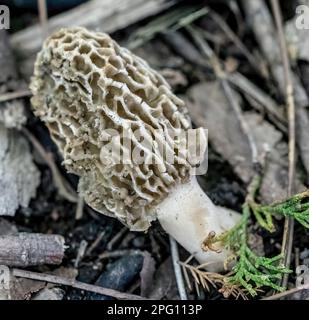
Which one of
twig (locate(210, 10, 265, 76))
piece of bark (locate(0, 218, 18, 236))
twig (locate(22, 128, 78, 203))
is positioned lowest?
piece of bark (locate(0, 218, 18, 236))

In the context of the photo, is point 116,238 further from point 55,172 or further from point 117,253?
point 55,172

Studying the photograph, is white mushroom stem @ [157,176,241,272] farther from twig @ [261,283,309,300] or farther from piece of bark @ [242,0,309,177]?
piece of bark @ [242,0,309,177]

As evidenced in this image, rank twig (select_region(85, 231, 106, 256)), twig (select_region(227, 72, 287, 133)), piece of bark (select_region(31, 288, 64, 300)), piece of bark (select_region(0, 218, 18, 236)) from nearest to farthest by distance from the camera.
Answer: piece of bark (select_region(31, 288, 64, 300)), piece of bark (select_region(0, 218, 18, 236)), twig (select_region(85, 231, 106, 256)), twig (select_region(227, 72, 287, 133))

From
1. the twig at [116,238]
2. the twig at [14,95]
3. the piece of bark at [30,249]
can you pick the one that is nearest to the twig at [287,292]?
the twig at [116,238]

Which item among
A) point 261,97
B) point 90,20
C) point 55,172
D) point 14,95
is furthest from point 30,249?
point 261,97

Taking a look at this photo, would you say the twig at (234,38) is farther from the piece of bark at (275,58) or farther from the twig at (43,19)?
the twig at (43,19)

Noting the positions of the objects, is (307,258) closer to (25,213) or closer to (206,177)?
(206,177)

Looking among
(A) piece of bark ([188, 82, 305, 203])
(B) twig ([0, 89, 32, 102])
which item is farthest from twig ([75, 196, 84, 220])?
(A) piece of bark ([188, 82, 305, 203])
